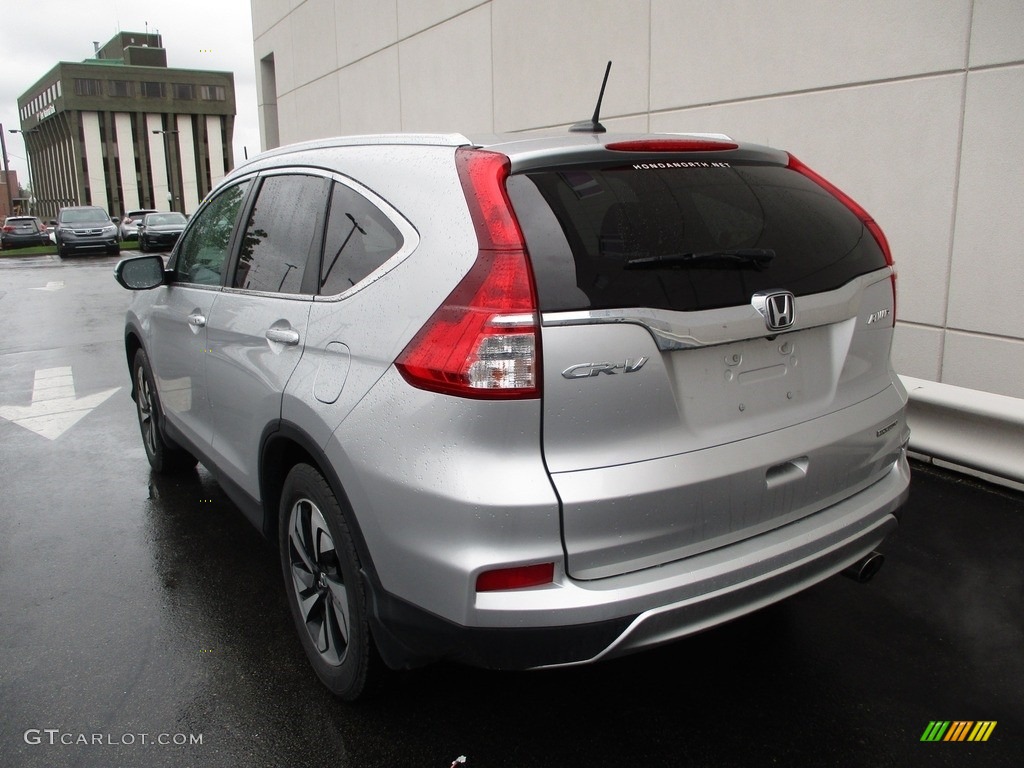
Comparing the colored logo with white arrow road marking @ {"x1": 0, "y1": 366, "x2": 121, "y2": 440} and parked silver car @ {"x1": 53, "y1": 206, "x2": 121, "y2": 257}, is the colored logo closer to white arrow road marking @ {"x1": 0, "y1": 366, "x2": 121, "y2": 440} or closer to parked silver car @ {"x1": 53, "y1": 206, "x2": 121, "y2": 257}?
white arrow road marking @ {"x1": 0, "y1": 366, "x2": 121, "y2": 440}

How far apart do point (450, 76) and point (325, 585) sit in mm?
9762

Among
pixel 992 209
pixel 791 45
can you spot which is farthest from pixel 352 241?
pixel 791 45

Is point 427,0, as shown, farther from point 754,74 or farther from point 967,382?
point 967,382

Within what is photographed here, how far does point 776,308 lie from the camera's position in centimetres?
236

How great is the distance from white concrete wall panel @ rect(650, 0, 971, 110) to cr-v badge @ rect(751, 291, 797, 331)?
368cm

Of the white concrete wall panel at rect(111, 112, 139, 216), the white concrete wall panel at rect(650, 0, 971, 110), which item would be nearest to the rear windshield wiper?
the white concrete wall panel at rect(650, 0, 971, 110)

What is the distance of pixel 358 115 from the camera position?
14.5 metres

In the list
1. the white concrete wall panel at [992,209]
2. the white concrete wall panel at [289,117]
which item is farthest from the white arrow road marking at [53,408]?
the white concrete wall panel at [289,117]

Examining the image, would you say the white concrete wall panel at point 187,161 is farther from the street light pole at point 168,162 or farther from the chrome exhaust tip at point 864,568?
the chrome exhaust tip at point 864,568

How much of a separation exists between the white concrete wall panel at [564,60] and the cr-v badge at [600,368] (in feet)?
20.6

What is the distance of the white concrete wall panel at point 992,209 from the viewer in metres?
4.85

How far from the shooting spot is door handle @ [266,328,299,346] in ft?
9.19

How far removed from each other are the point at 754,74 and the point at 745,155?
4311mm

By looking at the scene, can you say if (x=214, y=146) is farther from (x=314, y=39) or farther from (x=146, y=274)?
(x=146, y=274)
